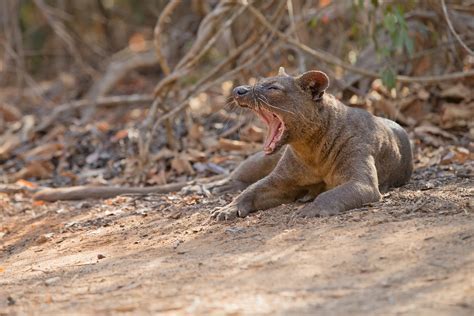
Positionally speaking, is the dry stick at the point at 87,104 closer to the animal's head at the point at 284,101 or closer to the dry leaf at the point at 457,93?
the dry leaf at the point at 457,93

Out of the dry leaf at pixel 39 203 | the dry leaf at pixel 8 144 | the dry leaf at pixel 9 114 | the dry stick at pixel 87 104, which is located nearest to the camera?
the dry leaf at pixel 39 203

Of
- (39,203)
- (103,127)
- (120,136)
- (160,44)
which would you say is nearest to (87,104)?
(103,127)

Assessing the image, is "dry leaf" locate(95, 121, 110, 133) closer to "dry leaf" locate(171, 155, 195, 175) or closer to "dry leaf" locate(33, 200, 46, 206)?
"dry leaf" locate(171, 155, 195, 175)

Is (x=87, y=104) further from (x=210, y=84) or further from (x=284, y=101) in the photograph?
(x=284, y=101)

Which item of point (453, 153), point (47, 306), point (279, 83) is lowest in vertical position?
point (453, 153)

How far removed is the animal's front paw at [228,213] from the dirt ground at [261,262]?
90 mm

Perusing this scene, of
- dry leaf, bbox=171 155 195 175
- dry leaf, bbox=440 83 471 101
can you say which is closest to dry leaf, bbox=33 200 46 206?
dry leaf, bbox=171 155 195 175

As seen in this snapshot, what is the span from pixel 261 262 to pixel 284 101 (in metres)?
1.70

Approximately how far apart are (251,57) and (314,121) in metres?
2.85

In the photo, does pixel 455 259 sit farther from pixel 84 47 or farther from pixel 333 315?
pixel 84 47

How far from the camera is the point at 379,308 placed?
11.2 feet

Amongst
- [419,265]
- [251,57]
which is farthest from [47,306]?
[251,57]

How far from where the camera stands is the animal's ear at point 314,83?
18.6 ft

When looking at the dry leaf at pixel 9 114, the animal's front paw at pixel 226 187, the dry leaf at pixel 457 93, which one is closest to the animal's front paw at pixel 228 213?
the animal's front paw at pixel 226 187
